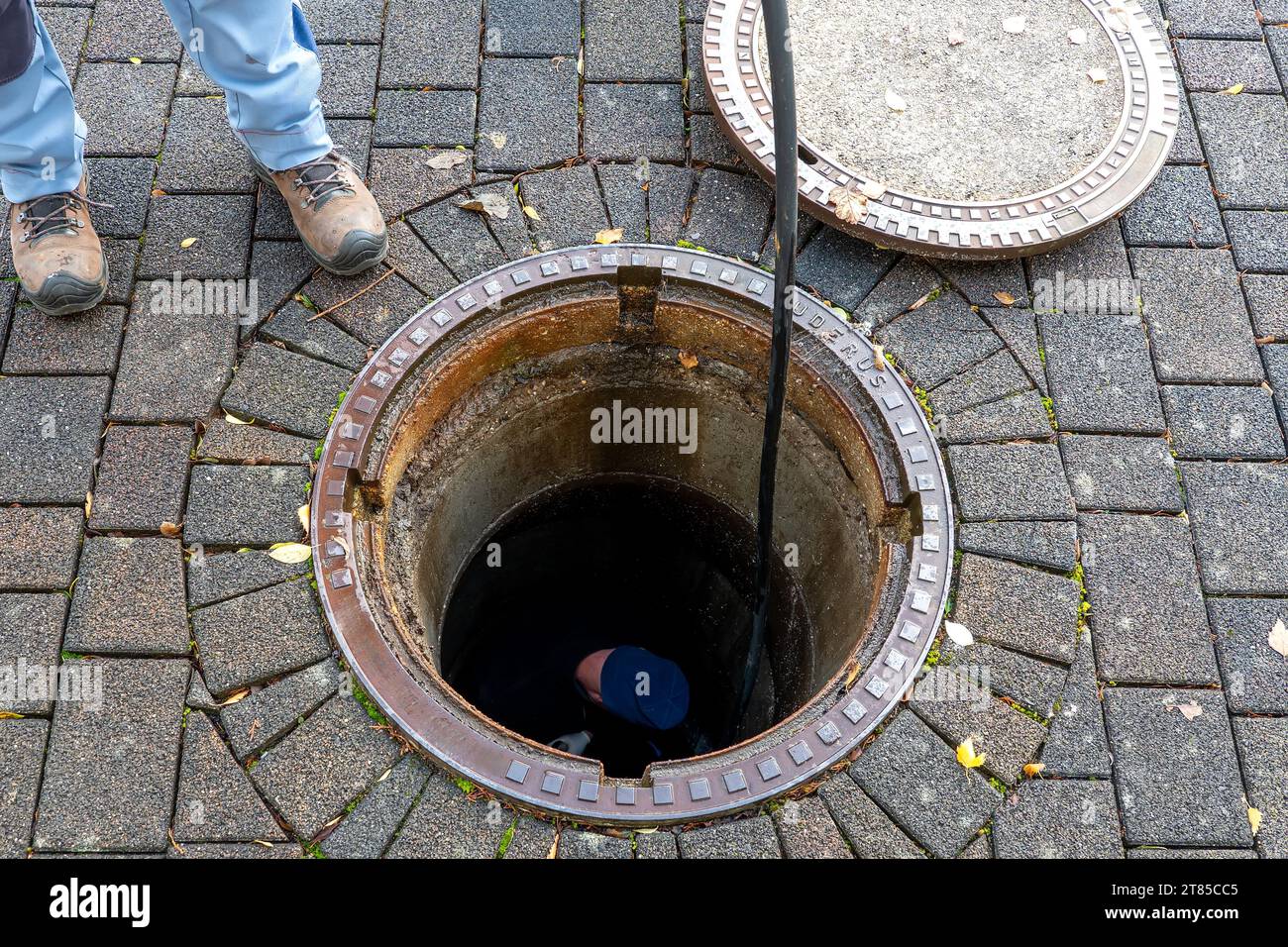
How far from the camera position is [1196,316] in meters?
3.48

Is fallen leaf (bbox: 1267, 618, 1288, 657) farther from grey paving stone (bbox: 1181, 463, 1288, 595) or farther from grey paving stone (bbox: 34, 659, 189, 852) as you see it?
grey paving stone (bbox: 34, 659, 189, 852)

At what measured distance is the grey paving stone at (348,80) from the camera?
379cm

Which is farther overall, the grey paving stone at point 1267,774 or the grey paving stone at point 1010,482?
the grey paving stone at point 1010,482

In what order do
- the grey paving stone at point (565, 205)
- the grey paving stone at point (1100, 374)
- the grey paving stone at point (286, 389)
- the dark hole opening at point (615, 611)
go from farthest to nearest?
1. the dark hole opening at point (615, 611)
2. the grey paving stone at point (565, 205)
3. the grey paving stone at point (1100, 374)
4. the grey paving stone at point (286, 389)

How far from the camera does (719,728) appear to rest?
182 inches

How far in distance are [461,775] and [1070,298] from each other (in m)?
2.45

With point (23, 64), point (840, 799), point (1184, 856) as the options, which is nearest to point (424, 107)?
point (23, 64)

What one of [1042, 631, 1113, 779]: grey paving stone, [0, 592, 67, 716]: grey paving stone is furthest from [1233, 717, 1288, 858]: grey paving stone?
[0, 592, 67, 716]: grey paving stone

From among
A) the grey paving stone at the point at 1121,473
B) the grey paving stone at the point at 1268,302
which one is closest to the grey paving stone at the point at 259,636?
the grey paving stone at the point at 1121,473

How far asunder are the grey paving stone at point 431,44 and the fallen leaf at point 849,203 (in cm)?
141

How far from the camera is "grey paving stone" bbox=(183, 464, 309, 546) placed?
9.75 feet

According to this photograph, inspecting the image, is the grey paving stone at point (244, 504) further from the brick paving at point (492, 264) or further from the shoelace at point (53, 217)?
the shoelace at point (53, 217)

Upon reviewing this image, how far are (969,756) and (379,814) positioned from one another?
1519mm

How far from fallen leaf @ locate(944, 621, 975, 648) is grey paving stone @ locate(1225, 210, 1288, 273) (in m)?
1.78
